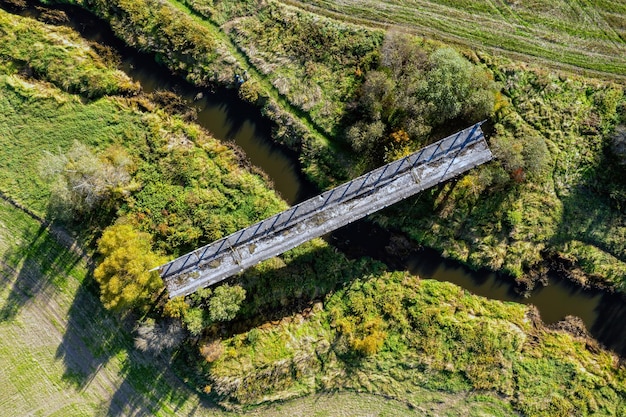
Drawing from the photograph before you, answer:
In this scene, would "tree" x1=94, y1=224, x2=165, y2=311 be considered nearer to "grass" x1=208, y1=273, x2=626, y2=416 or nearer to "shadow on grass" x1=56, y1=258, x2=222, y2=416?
"shadow on grass" x1=56, y1=258, x2=222, y2=416

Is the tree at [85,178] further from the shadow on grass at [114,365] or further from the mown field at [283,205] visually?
the shadow on grass at [114,365]

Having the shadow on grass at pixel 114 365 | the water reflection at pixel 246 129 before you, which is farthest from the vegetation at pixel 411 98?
the shadow on grass at pixel 114 365

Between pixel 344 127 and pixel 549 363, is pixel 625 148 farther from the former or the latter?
pixel 344 127

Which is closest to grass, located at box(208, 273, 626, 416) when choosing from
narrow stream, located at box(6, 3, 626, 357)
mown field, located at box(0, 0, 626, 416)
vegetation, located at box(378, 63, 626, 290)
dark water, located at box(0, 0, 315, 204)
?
mown field, located at box(0, 0, 626, 416)

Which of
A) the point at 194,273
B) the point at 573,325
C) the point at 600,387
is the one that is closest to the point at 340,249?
the point at 194,273

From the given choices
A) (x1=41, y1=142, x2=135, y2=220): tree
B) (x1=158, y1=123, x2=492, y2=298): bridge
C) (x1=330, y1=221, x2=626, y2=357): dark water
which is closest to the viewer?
(x1=41, y1=142, x2=135, y2=220): tree

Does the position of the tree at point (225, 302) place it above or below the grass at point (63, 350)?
above
